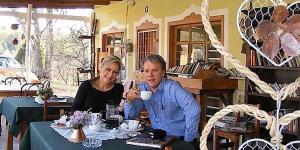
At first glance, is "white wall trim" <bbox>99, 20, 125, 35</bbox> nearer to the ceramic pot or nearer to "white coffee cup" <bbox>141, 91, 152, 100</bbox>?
"white coffee cup" <bbox>141, 91, 152, 100</bbox>

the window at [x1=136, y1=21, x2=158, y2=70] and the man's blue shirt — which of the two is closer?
the man's blue shirt

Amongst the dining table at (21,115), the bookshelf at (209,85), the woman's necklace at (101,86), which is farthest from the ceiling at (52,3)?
the woman's necklace at (101,86)

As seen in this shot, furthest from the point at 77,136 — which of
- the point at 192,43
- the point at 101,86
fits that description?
the point at 192,43

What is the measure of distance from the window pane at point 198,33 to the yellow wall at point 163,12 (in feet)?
1.13

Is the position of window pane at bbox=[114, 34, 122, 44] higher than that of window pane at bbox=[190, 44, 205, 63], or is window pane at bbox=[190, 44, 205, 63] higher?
window pane at bbox=[114, 34, 122, 44]

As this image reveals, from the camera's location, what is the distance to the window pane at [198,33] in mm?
5891

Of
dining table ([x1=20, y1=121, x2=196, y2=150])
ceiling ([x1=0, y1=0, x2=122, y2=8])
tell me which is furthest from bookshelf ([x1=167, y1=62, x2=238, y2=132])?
ceiling ([x1=0, y1=0, x2=122, y2=8])

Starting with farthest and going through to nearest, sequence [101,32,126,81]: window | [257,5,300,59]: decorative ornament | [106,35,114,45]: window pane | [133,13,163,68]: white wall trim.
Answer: [106,35,114,45]: window pane
[101,32,126,81]: window
[133,13,163,68]: white wall trim
[257,5,300,59]: decorative ornament

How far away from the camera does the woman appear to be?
330cm

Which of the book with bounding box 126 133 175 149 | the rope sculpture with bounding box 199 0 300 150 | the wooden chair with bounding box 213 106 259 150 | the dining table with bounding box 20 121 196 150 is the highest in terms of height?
the rope sculpture with bounding box 199 0 300 150

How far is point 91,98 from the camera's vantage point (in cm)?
337

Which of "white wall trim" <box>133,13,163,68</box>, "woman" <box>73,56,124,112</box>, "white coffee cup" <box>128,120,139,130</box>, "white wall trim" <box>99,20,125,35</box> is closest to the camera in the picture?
"white coffee cup" <box>128,120,139,130</box>

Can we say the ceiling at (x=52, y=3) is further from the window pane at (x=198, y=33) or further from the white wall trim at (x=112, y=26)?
the window pane at (x=198, y=33)

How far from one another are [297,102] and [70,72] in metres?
9.12
